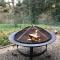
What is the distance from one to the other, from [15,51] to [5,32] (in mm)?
1508

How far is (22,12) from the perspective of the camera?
8688 millimetres

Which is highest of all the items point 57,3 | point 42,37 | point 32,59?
point 57,3

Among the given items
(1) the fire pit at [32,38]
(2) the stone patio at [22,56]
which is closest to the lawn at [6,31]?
(2) the stone patio at [22,56]

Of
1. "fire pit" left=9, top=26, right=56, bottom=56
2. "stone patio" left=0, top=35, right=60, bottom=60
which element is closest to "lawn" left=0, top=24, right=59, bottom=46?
"stone patio" left=0, top=35, right=60, bottom=60

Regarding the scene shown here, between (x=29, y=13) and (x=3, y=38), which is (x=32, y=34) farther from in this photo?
(x=29, y=13)

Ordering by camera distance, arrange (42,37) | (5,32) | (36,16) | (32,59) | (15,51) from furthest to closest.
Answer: (36,16) → (5,32) → (15,51) → (32,59) → (42,37)

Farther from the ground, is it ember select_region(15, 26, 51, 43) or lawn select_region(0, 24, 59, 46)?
ember select_region(15, 26, 51, 43)

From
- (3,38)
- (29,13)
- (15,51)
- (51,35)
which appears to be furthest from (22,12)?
(51,35)

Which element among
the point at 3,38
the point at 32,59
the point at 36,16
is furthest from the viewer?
the point at 36,16

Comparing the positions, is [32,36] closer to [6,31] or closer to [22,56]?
[22,56]

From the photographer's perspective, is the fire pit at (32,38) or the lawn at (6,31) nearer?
the fire pit at (32,38)

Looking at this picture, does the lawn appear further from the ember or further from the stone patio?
the ember

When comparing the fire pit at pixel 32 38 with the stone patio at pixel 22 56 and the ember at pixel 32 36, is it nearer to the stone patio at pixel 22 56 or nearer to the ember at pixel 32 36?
the ember at pixel 32 36

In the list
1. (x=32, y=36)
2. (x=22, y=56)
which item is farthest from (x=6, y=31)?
(x=32, y=36)
